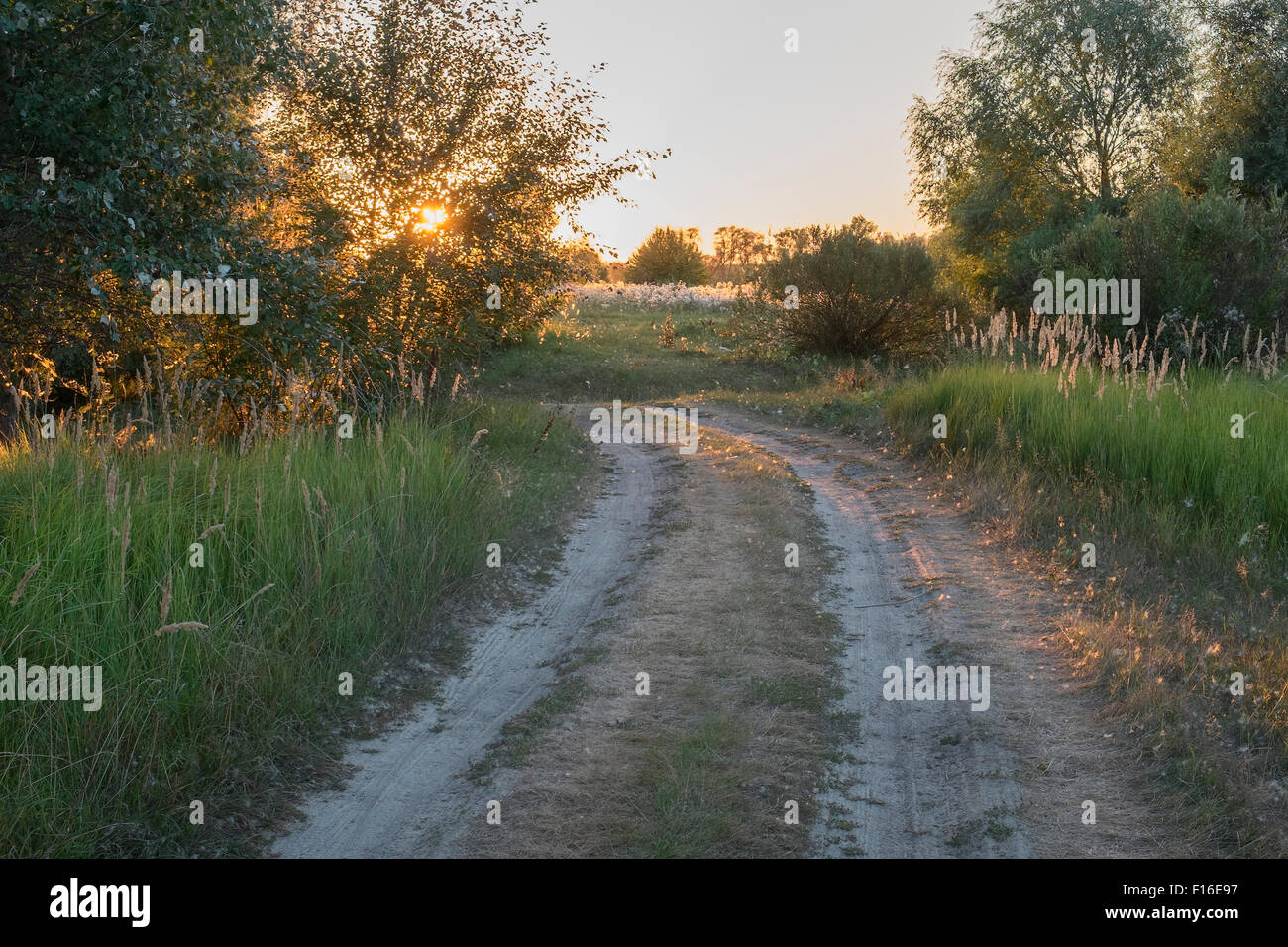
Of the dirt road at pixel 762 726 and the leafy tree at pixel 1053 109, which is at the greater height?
the leafy tree at pixel 1053 109

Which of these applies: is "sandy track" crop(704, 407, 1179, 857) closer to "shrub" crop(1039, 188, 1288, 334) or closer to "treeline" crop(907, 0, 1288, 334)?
"shrub" crop(1039, 188, 1288, 334)

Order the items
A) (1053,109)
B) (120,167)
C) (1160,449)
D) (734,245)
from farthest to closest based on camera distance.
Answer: (734,245), (1053,109), (1160,449), (120,167)

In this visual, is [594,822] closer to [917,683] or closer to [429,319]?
[917,683]

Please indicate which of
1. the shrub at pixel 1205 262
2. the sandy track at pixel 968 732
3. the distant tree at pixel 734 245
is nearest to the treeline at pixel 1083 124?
the shrub at pixel 1205 262

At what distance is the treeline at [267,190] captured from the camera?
7.27 meters

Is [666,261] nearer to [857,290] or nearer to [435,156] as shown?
[857,290]

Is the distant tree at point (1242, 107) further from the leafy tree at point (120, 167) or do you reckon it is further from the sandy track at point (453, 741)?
the leafy tree at point (120, 167)

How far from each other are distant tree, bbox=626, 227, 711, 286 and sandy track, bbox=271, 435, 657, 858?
1643 inches

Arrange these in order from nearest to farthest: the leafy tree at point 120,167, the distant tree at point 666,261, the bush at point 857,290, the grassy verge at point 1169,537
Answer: the grassy verge at point 1169,537
the leafy tree at point 120,167
the bush at point 857,290
the distant tree at point 666,261

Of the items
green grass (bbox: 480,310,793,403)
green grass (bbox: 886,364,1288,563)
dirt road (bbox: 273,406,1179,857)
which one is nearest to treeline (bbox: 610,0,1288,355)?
green grass (bbox: 480,310,793,403)

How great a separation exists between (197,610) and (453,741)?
1562 mm

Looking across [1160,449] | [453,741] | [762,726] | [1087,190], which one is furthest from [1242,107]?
[453,741]

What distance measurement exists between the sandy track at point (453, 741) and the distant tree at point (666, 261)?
1643 inches

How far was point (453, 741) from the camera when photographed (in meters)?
5.38
